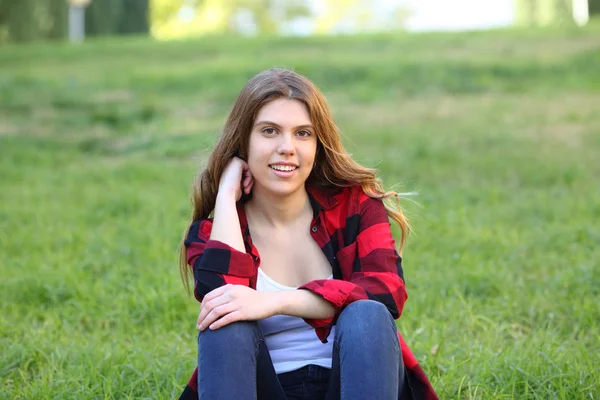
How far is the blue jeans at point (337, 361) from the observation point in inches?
94.9

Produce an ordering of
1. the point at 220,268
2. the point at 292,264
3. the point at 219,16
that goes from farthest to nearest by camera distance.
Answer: the point at 219,16, the point at 292,264, the point at 220,268

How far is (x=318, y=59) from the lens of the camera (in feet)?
47.2

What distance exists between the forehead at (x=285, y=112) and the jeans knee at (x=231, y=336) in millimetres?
736

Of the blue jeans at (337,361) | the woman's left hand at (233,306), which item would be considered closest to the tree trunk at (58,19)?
the woman's left hand at (233,306)

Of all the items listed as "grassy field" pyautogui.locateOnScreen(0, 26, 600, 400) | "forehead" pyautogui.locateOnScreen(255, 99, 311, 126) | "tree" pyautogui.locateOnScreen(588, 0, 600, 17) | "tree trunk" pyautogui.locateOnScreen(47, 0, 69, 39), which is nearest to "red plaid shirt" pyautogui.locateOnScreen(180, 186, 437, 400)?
"forehead" pyautogui.locateOnScreen(255, 99, 311, 126)

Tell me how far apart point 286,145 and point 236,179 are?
26 centimetres

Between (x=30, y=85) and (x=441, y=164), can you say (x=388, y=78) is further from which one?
(x=30, y=85)

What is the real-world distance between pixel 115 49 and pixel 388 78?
7.60 meters

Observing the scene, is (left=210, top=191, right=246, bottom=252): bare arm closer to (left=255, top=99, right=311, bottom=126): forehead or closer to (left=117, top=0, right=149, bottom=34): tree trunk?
(left=255, top=99, right=311, bottom=126): forehead

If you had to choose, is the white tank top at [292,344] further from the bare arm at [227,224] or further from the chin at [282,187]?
the chin at [282,187]

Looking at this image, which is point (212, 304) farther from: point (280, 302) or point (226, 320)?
point (280, 302)

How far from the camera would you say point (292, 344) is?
2.82 metres

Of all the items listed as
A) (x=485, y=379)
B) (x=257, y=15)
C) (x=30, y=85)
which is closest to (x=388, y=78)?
(x=30, y=85)

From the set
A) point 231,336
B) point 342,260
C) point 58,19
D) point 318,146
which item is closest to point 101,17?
point 58,19
